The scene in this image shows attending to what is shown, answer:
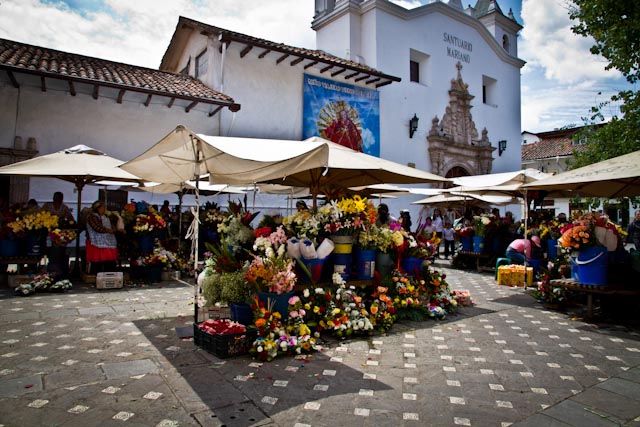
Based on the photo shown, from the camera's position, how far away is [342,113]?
16500mm

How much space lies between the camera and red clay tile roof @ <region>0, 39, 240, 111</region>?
10516 millimetres

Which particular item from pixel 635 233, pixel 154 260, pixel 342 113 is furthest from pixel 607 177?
pixel 342 113

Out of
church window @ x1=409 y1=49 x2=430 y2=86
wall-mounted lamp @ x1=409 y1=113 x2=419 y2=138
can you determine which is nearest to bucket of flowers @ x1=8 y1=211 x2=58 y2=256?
wall-mounted lamp @ x1=409 y1=113 x2=419 y2=138

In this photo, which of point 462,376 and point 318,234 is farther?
point 318,234

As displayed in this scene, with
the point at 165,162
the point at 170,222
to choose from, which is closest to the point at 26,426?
the point at 165,162

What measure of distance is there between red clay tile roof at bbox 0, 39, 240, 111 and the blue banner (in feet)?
11.1

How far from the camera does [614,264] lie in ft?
20.0

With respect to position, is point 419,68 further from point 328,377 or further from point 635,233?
point 328,377

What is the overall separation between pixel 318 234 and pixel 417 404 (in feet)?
8.44

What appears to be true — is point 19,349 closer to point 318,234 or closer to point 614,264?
point 318,234

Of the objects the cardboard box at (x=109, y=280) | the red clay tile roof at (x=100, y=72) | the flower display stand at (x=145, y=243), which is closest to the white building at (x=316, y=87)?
the red clay tile roof at (x=100, y=72)

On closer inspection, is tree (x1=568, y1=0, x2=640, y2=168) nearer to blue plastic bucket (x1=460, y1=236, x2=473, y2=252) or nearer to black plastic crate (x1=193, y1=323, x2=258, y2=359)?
blue plastic bucket (x1=460, y1=236, x2=473, y2=252)

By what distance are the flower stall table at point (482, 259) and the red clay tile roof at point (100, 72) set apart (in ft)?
27.5

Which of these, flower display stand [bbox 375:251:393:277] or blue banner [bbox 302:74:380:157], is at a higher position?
blue banner [bbox 302:74:380:157]
